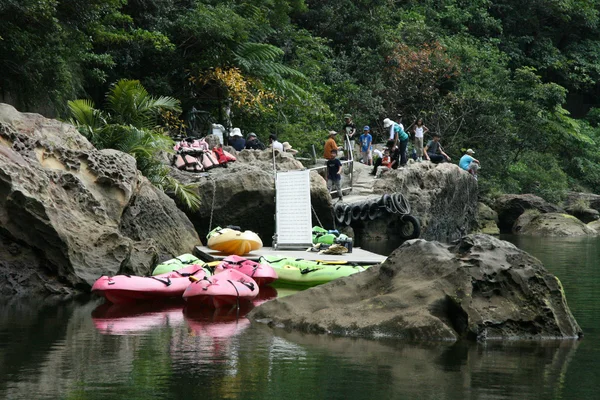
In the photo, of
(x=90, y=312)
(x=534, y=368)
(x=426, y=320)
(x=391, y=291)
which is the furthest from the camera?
(x=90, y=312)

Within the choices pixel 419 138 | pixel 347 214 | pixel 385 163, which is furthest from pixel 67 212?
pixel 419 138

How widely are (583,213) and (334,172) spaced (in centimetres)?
1477

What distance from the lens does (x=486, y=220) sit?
3397 cm

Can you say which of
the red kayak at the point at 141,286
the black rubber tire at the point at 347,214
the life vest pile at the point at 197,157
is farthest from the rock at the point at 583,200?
the red kayak at the point at 141,286

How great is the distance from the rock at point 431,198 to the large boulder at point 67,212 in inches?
430

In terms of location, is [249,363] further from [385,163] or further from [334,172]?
[385,163]

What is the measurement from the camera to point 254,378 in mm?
8305

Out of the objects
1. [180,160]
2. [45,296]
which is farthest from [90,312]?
[180,160]

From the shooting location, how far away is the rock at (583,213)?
121 ft

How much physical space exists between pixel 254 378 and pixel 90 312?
4.79 m

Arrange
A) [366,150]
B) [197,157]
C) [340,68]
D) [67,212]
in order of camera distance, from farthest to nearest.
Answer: [340,68] → [366,150] → [197,157] → [67,212]

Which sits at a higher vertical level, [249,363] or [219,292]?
[219,292]

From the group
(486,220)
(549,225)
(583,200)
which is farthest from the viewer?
(583,200)

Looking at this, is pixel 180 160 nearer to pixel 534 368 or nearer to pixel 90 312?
pixel 90 312
